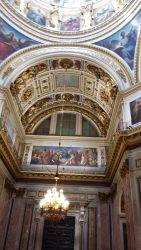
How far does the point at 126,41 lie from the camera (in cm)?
1212

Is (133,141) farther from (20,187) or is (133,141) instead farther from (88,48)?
(20,187)

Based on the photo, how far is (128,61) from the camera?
Result: 11891 mm

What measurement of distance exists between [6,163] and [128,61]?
25.6ft

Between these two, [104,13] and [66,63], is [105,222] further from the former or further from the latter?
[104,13]

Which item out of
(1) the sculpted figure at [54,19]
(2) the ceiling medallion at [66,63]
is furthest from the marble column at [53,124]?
(1) the sculpted figure at [54,19]

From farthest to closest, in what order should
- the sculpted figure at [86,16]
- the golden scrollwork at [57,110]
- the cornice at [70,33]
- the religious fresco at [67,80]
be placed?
1. the golden scrollwork at [57,110]
2. the religious fresco at [67,80]
3. the sculpted figure at [86,16]
4. the cornice at [70,33]

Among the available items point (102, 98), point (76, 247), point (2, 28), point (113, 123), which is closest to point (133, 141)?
point (113, 123)

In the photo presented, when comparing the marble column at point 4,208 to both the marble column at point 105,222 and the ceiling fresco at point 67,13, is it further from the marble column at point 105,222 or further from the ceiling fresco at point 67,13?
the ceiling fresco at point 67,13

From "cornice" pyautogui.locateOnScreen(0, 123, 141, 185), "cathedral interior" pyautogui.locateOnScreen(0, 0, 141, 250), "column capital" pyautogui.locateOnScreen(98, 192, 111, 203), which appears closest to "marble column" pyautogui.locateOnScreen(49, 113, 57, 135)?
"cathedral interior" pyautogui.locateOnScreen(0, 0, 141, 250)

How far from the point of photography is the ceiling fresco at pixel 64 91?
13.3m

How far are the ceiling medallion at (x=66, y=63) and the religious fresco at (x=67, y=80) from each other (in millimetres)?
755

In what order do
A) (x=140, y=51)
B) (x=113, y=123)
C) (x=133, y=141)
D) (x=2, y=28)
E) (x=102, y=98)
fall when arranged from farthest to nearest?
(x=102, y=98)
(x=113, y=123)
(x=2, y=28)
(x=140, y=51)
(x=133, y=141)

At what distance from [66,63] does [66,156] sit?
5.47m

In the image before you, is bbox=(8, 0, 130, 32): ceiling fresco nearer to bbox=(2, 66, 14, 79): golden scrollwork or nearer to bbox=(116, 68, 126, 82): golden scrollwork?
bbox=(116, 68, 126, 82): golden scrollwork
